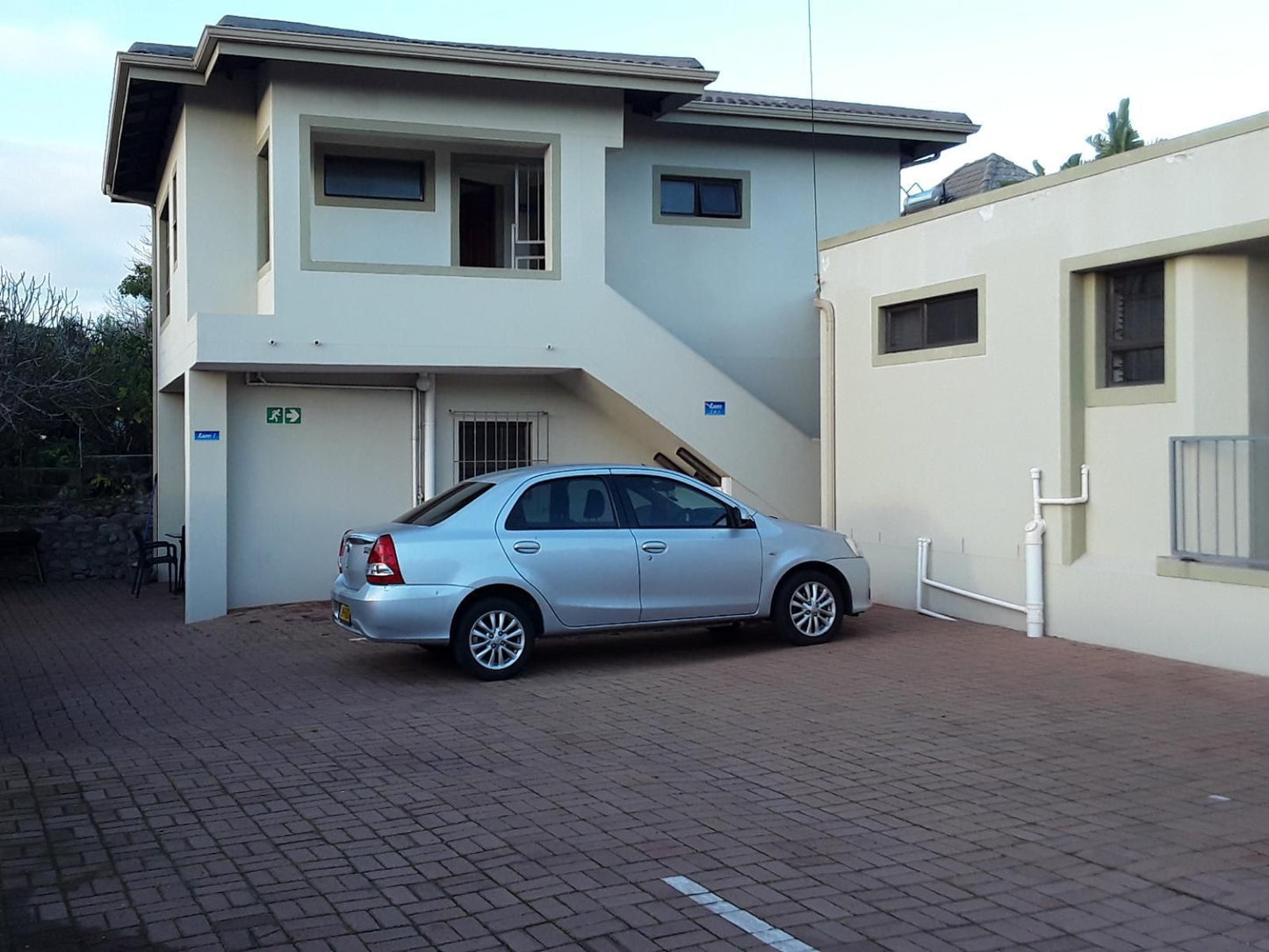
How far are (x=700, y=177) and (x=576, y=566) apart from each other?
850cm

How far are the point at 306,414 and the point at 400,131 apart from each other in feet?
11.4

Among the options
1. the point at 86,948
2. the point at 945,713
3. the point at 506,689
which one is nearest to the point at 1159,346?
the point at 945,713

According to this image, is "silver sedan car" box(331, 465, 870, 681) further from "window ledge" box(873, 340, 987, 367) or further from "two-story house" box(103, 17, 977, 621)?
"two-story house" box(103, 17, 977, 621)

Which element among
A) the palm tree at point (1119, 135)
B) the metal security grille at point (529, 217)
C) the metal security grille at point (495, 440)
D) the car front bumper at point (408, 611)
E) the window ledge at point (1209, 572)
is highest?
the palm tree at point (1119, 135)

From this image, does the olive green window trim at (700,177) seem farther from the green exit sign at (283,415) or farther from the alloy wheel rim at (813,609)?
the alloy wheel rim at (813,609)

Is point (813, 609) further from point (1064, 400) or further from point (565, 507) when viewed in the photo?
point (1064, 400)

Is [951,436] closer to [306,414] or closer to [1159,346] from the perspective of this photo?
[1159,346]

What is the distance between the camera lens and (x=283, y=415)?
50.8 feet

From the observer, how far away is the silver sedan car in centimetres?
1002


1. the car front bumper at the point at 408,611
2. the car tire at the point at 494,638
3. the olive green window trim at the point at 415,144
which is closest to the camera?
the car front bumper at the point at 408,611

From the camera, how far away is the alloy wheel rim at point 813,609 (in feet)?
37.5

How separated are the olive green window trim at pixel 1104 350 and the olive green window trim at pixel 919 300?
1.16 metres

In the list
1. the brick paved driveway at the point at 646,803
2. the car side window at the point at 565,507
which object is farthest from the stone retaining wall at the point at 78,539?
the car side window at the point at 565,507

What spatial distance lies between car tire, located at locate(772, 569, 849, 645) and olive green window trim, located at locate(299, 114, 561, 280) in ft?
16.8
